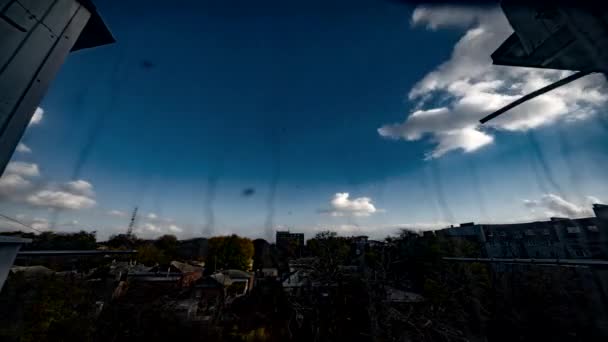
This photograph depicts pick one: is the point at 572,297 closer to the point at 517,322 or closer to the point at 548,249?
the point at 517,322

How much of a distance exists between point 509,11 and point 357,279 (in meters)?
14.8

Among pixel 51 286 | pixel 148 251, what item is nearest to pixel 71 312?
pixel 51 286

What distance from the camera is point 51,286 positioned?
12102 mm

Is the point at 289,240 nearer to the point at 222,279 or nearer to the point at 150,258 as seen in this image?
the point at 150,258

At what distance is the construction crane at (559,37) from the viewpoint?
1084mm

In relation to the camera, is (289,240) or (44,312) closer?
(44,312)

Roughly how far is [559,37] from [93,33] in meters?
3.82

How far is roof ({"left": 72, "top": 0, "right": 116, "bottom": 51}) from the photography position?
2076 millimetres

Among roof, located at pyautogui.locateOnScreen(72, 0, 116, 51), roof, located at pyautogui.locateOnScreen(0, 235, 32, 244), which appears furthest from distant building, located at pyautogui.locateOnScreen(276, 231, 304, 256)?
roof, located at pyautogui.locateOnScreen(0, 235, 32, 244)

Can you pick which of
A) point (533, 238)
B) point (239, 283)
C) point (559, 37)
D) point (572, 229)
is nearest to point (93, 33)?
point (559, 37)

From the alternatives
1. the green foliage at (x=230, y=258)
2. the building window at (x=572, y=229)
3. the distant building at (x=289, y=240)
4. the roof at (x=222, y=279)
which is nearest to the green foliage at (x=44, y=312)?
the roof at (x=222, y=279)

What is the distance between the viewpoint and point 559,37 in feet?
4.32

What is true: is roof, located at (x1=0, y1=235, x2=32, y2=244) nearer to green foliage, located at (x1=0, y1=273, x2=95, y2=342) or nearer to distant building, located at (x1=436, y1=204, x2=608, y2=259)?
green foliage, located at (x1=0, y1=273, x2=95, y2=342)

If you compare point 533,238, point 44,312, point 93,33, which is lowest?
point 44,312
